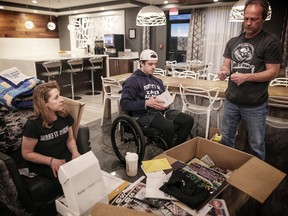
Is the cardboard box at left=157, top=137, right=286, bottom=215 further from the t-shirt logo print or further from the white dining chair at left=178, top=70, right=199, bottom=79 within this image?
the white dining chair at left=178, top=70, right=199, bottom=79

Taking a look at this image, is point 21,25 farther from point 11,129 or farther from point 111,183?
point 111,183

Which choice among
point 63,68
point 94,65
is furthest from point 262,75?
point 94,65

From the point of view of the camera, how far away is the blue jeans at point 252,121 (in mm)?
1735

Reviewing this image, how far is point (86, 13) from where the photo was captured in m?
8.10

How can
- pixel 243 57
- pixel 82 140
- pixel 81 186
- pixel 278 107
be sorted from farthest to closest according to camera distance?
pixel 278 107 < pixel 82 140 < pixel 243 57 < pixel 81 186

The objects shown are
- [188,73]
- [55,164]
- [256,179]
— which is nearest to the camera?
[256,179]

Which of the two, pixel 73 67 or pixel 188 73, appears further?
pixel 73 67

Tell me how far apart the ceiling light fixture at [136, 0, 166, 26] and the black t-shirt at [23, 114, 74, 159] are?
93.8 inches

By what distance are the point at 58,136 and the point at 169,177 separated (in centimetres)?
87

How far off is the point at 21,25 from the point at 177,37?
18.2ft

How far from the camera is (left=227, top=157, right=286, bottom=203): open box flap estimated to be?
3.51 feet

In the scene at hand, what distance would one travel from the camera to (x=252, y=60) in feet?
5.46

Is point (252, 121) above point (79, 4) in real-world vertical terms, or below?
below

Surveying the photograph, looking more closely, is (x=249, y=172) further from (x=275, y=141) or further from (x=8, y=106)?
(x=275, y=141)
